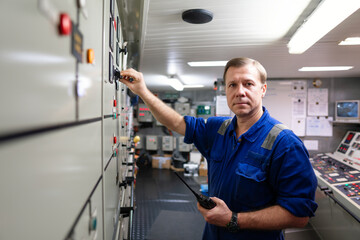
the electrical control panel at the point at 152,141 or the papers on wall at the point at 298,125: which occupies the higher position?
the papers on wall at the point at 298,125

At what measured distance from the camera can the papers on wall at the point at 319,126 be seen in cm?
411

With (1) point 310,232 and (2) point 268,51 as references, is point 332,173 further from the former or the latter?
(2) point 268,51

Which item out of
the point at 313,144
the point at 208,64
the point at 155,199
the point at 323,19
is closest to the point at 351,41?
the point at 323,19

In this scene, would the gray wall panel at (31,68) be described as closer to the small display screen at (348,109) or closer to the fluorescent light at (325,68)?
the fluorescent light at (325,68)

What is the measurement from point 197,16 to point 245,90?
737 millimetres

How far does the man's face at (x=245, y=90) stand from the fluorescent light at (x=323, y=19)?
1.87ft

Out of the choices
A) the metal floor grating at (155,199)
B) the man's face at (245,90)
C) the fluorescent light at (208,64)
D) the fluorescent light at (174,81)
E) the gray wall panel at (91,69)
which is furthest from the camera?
the fluorescent light at (174,81)

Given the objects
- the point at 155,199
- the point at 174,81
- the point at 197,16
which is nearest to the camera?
the point at 197,16

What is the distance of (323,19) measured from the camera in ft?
4.99

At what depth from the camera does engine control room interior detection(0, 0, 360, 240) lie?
13.8 inches

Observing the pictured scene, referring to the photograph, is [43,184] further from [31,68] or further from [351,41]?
[351,41]

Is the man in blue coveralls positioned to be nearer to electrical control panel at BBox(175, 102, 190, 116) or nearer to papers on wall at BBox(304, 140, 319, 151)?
papers on wall at BBox(304, 140, 319, 151)

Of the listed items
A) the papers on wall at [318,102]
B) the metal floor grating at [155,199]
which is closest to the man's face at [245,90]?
the metal floor grating at [155,199]

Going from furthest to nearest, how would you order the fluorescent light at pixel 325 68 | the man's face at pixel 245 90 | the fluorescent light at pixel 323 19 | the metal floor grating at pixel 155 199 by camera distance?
the metal floor grating at pixel 155 199
the fluorescent light at pixel 325 68
the man's face at pixel 245 90
the fluorescent light at pixel 323 19
